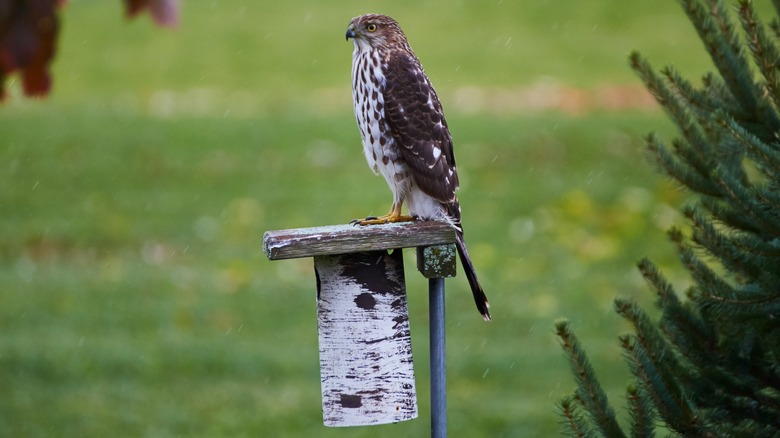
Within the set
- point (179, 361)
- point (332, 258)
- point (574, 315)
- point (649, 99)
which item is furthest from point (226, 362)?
point (649, 99)

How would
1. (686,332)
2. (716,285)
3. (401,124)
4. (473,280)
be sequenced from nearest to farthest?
(716,285), (686,332), (473,280), (401,124)

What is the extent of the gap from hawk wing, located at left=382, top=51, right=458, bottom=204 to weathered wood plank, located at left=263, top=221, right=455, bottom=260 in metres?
0.40

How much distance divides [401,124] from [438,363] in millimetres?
836

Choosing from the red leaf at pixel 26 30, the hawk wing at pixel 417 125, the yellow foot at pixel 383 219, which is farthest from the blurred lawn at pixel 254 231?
the red leaf at pixel 26 30

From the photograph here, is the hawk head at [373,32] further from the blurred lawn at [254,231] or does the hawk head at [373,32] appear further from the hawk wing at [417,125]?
the blurred lawn at [254,231]

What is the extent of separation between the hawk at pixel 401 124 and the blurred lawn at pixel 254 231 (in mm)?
3190

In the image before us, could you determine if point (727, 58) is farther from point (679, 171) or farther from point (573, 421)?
point (573, 421)

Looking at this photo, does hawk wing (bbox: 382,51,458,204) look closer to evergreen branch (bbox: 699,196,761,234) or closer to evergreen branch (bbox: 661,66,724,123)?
evergreen branch (bbox: 661,66,724,123)

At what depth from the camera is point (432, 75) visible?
57.3 ft

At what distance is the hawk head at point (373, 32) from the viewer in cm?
393

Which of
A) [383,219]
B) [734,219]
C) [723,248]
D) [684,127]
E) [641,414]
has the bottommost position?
[641,414]

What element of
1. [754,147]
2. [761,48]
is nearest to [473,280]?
[754,147]

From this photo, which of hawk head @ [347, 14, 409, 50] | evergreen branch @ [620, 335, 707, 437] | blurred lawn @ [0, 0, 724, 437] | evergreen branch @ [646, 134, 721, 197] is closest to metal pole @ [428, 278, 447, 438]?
evergreen branch @ [620, 335, 707, 437]

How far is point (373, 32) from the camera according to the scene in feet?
13.0
